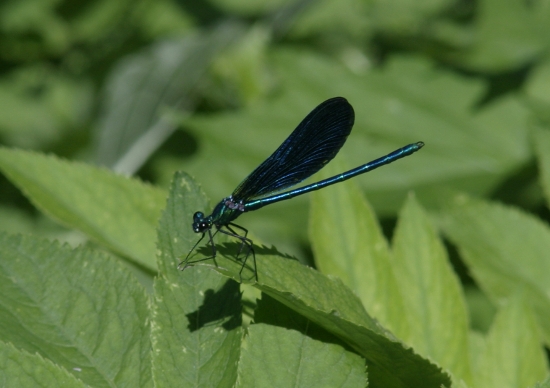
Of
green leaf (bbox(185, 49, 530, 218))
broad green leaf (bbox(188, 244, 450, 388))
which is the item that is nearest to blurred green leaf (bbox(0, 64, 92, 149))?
green leaf (bbox(185, 49, 530, 218))

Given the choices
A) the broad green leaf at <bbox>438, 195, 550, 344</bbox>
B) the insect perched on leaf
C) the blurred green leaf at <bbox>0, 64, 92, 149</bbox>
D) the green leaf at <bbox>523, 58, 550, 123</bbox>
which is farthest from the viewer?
the blurred green leaf at <bbox>0, 64, 92, 149</bbox>

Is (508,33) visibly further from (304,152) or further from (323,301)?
(323,301)

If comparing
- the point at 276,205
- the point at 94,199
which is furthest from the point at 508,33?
the point at 94,199

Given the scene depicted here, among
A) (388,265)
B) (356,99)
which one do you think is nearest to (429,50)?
(356,99)

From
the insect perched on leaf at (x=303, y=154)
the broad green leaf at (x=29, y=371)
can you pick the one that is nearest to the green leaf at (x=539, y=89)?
the insect perched on leaf at (x=303, y=154)

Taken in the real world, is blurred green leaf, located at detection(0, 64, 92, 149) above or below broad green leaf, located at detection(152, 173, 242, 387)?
below

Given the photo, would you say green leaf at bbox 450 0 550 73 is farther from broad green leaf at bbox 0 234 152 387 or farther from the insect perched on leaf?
broad green leaf at bbox 0 234 152 387
